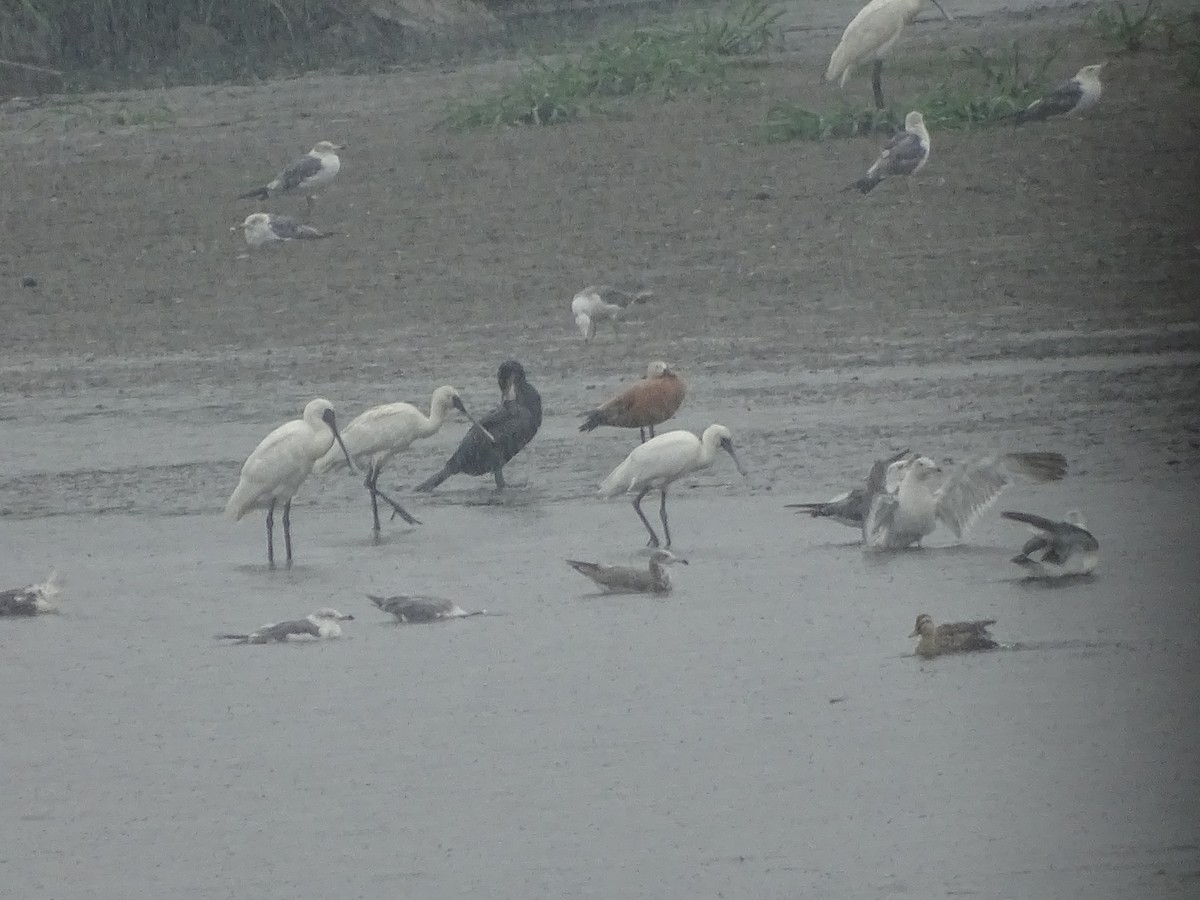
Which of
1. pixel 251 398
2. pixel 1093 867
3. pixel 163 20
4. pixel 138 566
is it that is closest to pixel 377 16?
pixel 163 20

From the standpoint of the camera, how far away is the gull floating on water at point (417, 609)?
838cm

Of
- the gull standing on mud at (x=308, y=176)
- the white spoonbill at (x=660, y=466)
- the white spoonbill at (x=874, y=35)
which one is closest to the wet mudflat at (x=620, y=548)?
the white spoonbill at (x=660, y=466)

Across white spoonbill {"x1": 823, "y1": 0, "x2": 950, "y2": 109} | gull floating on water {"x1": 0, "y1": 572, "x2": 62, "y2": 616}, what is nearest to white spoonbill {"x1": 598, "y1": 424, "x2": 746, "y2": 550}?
gull floating on water {"x1": 0, "y1": 572, "x2": 62, "y2": 616}

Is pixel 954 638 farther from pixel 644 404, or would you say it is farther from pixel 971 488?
pixel 644 404

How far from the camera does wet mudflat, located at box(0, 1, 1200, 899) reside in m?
6.18

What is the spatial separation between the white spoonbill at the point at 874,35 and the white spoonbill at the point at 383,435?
9.05 m

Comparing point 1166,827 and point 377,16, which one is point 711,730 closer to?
point 1166,827

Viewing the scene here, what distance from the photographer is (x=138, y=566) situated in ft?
30.7

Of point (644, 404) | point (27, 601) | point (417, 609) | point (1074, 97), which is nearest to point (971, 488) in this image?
point (417, 609)

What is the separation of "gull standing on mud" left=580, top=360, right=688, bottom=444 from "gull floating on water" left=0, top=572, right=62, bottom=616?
2.62m

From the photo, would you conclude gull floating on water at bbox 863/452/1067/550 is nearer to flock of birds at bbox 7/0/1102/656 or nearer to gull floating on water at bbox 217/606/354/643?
flock of birds at bbox 7/0/1102/656

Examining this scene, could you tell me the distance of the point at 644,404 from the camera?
34.9 feet

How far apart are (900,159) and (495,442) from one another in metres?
6.41

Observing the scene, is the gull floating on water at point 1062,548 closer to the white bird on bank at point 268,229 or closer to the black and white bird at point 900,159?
the black and white bird at point 900,159
